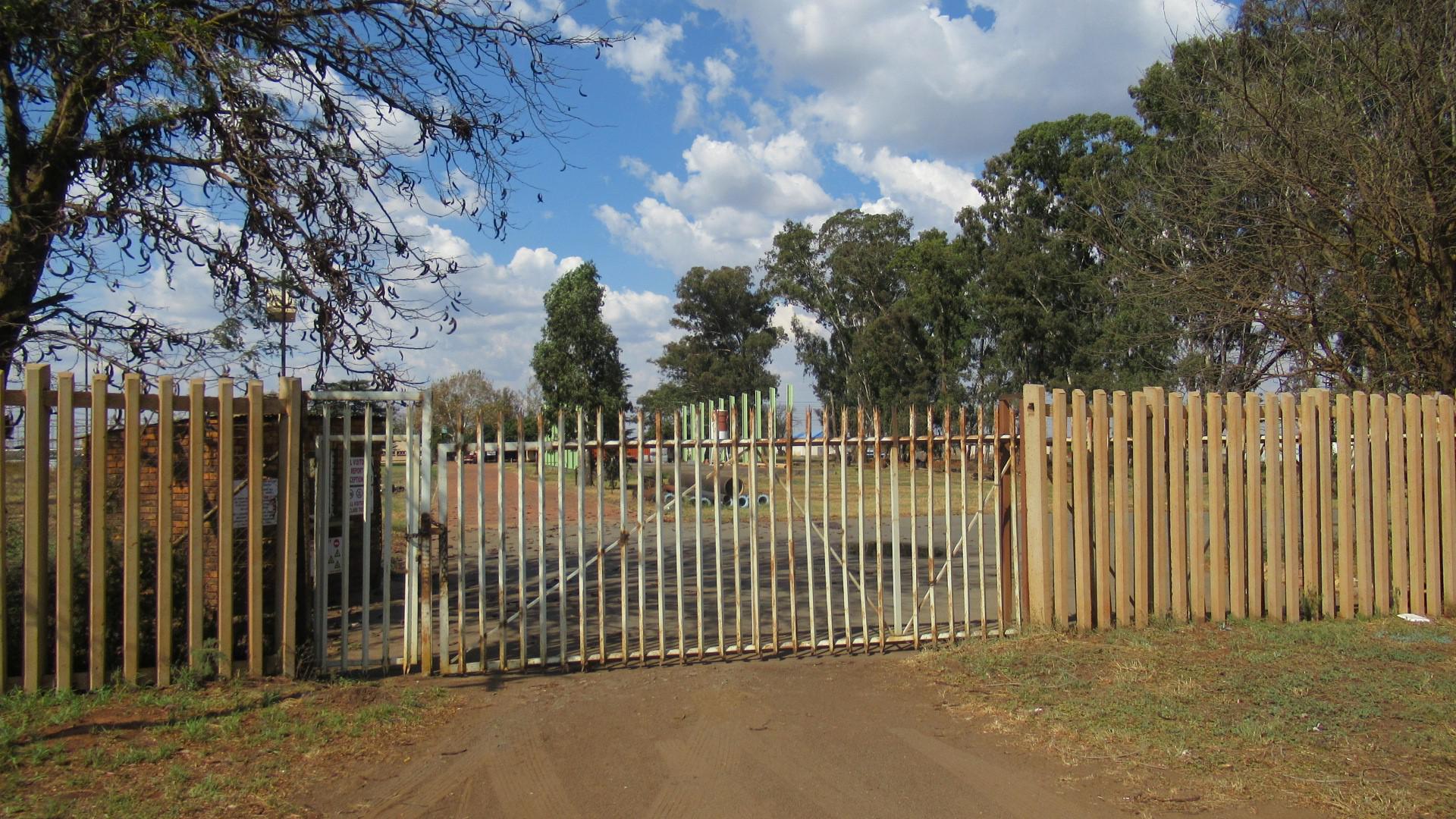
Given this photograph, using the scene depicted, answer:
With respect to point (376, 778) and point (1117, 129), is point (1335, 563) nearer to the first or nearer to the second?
point (376, 778)

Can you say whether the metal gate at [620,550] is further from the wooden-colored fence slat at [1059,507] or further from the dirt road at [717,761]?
the dirt road at [717,761]

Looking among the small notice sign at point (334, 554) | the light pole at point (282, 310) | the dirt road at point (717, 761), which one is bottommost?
the dirt road at point (717, 761)

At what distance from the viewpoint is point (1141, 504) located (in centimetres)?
Answer: 746

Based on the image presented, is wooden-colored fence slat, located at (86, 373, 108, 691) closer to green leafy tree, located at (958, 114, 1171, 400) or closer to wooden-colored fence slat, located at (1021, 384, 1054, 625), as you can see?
wooden-colored fence slat, located at (1021, 384, 1054, 625)

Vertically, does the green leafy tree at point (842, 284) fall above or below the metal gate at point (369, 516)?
above

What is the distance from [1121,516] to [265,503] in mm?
6421

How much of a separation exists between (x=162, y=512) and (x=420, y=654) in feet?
6.11

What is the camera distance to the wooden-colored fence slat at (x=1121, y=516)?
24.5ft

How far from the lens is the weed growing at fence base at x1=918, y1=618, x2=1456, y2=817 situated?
14.6 feet

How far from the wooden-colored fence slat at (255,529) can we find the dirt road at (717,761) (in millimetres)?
1153

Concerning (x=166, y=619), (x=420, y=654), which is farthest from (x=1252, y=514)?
(x=166, y=619)

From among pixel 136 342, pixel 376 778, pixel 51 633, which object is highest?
pixel 136 342

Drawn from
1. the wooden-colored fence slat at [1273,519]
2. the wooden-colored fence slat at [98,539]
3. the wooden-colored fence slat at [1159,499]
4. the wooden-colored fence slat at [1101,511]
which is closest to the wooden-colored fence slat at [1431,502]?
the wooden-colored fence slat at [1273,519]

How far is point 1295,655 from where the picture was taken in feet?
22.0
